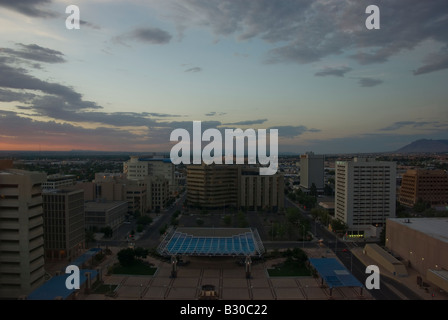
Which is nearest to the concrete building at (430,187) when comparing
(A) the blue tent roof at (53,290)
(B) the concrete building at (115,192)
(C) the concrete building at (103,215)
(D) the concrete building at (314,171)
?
(D) the concrete building at (314,171)

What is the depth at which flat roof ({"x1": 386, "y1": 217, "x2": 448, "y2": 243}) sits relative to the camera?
15180mm

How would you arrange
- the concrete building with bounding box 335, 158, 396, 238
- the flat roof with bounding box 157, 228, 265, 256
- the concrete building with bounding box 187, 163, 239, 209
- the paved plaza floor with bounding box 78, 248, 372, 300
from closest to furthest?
the paved plaza floor with bounding box 78, 248, 372, 300 < the flat roof with bounding box 157, 228, 265, 256 < the concrete building with bounding box 335, 158, 396, 238 < the concrete building with bounding box 187, 163, 239, 209

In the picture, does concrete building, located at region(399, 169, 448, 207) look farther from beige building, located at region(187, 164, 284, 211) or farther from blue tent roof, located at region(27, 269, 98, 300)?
blue tent roof, located at region(27, 269, 98, 300)

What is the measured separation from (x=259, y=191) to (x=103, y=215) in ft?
52.8

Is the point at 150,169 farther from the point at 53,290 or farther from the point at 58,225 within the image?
the point at 53,290

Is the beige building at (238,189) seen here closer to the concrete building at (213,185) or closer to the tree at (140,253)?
the concrete building at (213,185)

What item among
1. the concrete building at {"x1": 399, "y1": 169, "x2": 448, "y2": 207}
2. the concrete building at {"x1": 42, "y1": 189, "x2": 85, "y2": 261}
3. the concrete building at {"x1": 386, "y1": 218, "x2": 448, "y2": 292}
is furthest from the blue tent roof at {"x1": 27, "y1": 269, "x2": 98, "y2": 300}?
the concrete building at {"x1": 399, "y1": 169, "x2": 448, "y2": 207}

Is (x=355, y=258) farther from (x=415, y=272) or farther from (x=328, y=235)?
(x=328, y=235)

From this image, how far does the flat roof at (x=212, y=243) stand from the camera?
1568 cm

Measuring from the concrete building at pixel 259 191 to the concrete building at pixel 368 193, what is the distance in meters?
9.81

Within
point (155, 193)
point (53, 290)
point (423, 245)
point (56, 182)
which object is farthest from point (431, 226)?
point (56, 182)

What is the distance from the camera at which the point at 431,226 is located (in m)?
17.2

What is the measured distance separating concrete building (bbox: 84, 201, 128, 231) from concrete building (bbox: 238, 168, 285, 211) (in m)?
12.9

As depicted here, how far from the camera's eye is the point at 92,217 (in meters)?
23.1
